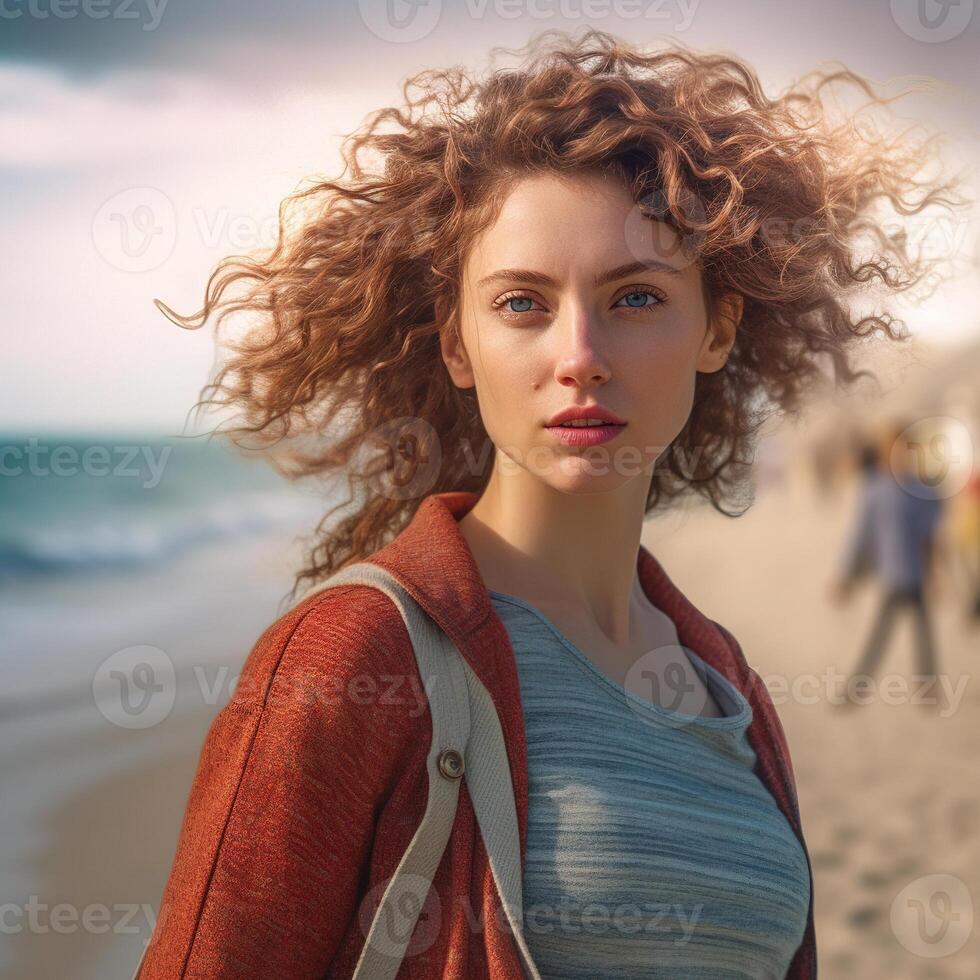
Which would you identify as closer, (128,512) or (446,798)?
(446,798)

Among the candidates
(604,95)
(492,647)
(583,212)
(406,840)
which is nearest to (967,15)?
(604,95)

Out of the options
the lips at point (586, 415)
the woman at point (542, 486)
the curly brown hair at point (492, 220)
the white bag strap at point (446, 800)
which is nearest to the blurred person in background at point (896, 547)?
the curly brown hair at point (492, 220)

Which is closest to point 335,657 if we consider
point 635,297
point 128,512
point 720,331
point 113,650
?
point 635,297

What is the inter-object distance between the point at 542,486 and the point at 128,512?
16.4 m

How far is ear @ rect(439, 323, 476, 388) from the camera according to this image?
2195 millimetres

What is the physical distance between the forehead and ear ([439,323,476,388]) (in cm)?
18

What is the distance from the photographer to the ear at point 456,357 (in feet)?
7.20

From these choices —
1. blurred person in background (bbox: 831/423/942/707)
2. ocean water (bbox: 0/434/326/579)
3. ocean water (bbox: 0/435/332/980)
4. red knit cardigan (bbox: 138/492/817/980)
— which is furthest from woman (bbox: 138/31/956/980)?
ocean water (bbox: 0/434/326/579)

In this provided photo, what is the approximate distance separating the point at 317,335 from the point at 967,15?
2.13 m

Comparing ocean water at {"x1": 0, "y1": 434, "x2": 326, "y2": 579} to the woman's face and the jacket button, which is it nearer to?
the woman's face

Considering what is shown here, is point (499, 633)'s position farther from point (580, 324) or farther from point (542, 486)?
point (580, 324)

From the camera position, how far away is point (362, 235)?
2281 millimetres

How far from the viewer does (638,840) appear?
5.92 ft

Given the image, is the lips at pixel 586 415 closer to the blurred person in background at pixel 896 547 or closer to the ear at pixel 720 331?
the ear at pixel 720 331
